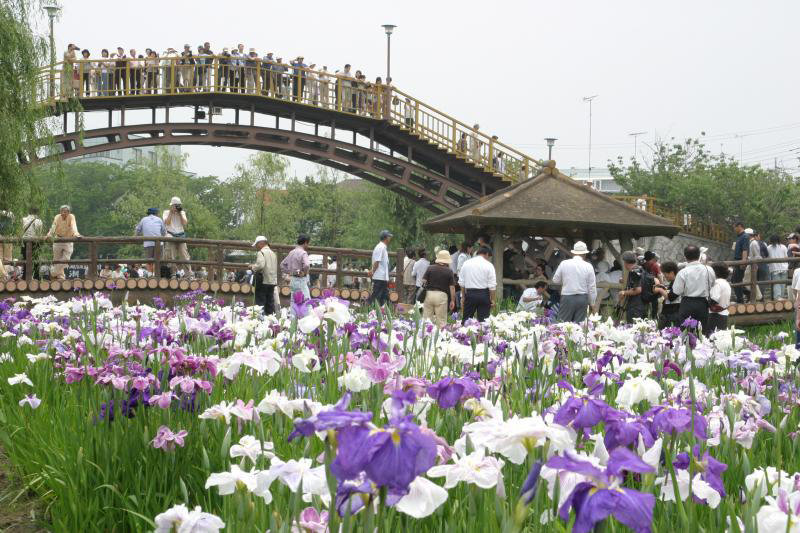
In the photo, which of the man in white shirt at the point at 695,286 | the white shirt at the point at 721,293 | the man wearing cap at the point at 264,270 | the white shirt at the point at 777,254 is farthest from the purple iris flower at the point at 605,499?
the white shirt at the point at 777,254

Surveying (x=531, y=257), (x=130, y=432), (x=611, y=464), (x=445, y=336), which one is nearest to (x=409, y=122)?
(x=531, y=257)

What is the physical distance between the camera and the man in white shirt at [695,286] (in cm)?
1006

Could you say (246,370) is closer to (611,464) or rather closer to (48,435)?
(48,435)

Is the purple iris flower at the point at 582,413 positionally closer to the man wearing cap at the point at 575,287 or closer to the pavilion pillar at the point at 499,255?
the man wearing cap at the point at 575,287

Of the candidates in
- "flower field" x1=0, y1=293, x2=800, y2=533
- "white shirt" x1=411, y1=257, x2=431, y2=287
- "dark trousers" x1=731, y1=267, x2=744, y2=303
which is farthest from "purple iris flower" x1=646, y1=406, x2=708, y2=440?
"dark trousers" x1=731, y1=267, x2=744, y2=303

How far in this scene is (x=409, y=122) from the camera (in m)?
28.7

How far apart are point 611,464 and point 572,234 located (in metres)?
18.5

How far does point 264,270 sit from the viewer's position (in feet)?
43.2

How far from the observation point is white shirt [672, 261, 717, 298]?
10062 mm

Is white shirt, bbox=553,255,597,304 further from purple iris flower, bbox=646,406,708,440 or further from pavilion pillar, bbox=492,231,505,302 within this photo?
purple iris flower, bbox=646,406,708,440

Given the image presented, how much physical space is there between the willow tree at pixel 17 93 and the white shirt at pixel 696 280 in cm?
905

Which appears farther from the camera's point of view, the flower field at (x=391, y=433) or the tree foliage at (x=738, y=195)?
the tree foliage at (x=738, y=195)

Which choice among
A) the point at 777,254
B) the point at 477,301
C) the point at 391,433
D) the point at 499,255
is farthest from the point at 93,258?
the point at 391,433

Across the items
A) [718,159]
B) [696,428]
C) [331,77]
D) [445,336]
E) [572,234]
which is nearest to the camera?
[696,428]
